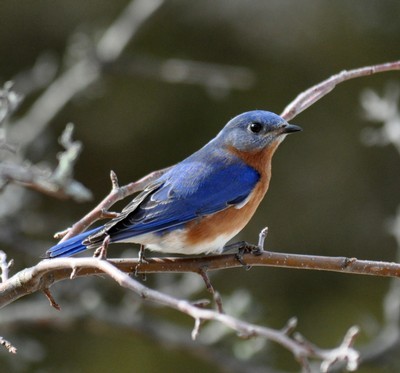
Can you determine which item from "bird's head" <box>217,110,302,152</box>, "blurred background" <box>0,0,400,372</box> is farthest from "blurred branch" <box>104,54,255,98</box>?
"bird's head" <box>217,110,302,152</box>

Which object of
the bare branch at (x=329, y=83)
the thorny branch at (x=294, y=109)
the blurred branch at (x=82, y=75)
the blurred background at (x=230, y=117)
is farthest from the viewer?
the blurred background at (x=230, y=117)

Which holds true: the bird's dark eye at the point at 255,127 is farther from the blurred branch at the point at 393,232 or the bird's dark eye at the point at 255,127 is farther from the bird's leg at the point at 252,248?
the bird's leg at the point at 252,248

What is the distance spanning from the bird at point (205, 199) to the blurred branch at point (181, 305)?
0.52 metres

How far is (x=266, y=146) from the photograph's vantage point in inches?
184

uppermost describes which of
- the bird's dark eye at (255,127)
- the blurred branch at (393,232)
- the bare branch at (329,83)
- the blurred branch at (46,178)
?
the bare branch at (329,83)

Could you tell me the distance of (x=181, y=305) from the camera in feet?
6.99

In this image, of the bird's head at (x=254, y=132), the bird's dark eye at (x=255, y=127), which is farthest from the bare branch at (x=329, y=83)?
the bird's dark eye at (x=255, y=127)

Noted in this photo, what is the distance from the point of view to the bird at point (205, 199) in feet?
12.8

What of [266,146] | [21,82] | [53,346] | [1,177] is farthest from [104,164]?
[1,177]

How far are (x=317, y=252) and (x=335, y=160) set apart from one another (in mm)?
878

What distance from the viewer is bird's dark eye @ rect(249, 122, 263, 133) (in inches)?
182

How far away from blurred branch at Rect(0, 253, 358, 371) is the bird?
523mm

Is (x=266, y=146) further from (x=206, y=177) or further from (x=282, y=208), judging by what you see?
(x=282, y=208)

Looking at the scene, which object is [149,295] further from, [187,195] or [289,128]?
[289,128]
